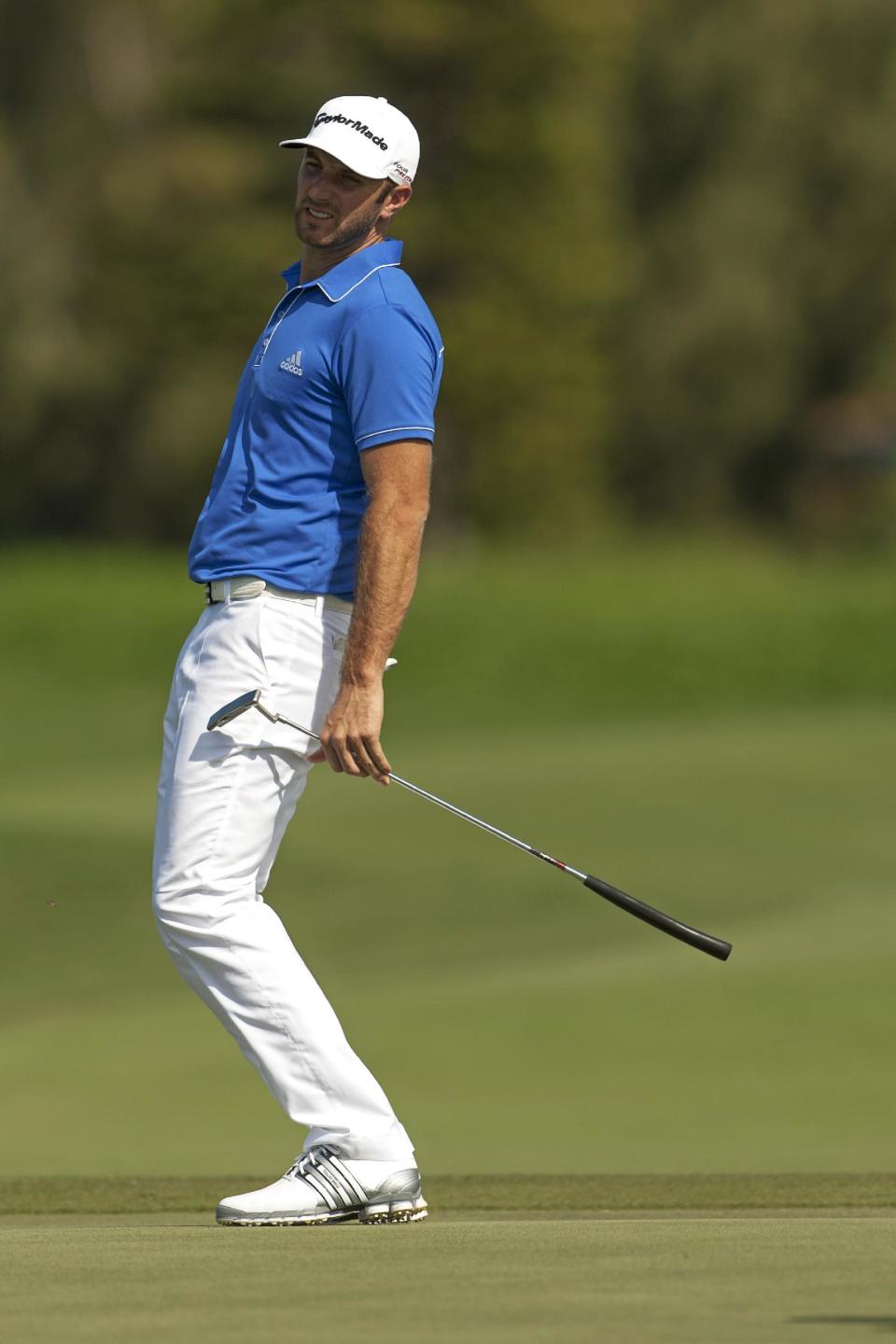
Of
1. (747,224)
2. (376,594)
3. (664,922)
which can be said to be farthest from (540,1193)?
(747,224)

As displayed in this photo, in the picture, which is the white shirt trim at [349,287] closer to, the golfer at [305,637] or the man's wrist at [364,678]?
the golfer at [305,637]

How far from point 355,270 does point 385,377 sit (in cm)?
27

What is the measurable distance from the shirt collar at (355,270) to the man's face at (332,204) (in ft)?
0.16

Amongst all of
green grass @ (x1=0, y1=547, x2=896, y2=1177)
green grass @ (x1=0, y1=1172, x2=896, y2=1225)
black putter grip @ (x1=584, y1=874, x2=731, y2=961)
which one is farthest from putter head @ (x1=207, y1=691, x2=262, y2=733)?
green grass @ (x1=0, y1=547, x2=896, y2=1177)

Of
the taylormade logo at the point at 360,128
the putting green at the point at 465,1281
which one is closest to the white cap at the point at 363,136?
the taylormade logo at the point at 360,128

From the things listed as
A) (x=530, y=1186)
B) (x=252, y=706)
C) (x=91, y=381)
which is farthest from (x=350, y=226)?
(x=91, y=381)

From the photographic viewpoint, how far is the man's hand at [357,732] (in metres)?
4.69

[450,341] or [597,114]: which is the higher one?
[597,114]

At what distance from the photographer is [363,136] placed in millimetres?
4848

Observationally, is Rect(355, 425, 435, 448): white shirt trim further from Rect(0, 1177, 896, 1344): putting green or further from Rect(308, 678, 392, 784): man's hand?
Rect(0, 1177, 896, 1344): putting green

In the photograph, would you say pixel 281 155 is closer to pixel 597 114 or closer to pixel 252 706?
pixel 597 114

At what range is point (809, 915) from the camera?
11.1 m

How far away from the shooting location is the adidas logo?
15.8 ft

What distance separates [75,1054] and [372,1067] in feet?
3.35
